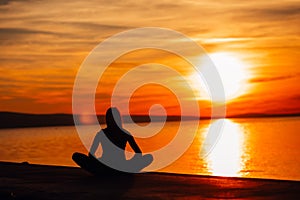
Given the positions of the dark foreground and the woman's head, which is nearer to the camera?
the dark foreground

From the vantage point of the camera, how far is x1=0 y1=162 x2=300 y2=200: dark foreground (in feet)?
43.9

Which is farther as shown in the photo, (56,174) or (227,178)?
(56,174)

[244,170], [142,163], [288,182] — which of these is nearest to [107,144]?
[142,163]

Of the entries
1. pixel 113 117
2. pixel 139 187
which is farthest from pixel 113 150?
pixel 139 187

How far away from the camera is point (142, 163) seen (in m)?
17.5

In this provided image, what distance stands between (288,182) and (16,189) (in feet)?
22.6

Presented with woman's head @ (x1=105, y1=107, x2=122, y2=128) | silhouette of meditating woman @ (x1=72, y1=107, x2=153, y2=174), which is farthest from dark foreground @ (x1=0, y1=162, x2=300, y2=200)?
woman's head @ (x1=105, y1=107, x2=122, y2=128)

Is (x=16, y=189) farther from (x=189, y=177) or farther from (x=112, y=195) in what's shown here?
(x=189, y=177)

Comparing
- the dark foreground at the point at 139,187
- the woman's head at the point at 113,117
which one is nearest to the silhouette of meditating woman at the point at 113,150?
the woman's head at the point at 113,117

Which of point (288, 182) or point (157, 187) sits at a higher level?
point (288, 182)

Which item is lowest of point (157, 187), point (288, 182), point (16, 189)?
point (16, 189)

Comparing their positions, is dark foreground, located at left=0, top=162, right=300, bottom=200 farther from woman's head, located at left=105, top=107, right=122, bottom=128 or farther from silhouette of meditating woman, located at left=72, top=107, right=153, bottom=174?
woman's head, located at left=105, top=107, right=122, bottom=128

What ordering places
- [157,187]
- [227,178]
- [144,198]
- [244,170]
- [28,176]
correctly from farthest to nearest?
[244,170], [28,176], [227,178], [157,187], [144,198]

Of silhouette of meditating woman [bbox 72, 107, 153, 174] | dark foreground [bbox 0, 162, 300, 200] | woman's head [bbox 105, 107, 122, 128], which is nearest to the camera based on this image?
dark foreground [bbox 0, 162, 300, 200]
